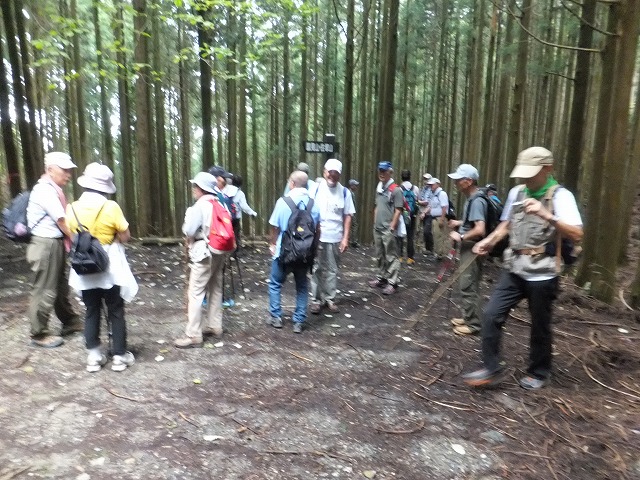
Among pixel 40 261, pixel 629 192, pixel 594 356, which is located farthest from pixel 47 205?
pixel 629 192

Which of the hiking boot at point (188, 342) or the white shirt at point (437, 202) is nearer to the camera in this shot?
the hiking boot at point (188, 342)

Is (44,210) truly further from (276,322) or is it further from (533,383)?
(533,383)

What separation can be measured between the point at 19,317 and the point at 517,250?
5.54 meters

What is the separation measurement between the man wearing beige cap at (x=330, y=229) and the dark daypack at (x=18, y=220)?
310 centimetres

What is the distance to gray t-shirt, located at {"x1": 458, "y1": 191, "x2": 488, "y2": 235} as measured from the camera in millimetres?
4926

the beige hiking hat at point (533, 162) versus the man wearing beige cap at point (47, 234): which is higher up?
the beige hiking hat at point (533, 162)

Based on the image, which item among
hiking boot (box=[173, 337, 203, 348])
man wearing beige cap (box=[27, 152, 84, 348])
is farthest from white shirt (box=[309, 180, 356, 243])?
man wearing beige cap (box=[27, 152, 84, 348])

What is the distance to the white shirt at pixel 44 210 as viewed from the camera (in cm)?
421

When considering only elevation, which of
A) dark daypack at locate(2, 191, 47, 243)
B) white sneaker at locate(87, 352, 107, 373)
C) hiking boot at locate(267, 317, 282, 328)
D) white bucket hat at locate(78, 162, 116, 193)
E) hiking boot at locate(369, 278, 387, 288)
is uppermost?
white bucket hat at locate(78, 162, 116, 193)

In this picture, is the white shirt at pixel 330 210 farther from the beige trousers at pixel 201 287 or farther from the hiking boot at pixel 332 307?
the beige trousers at pixel 201 287

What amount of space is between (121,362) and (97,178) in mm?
1667

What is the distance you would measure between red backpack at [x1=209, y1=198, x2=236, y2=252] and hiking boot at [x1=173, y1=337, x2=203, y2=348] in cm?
99

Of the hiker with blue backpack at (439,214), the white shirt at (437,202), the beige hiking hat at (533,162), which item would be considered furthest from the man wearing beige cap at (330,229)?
the white shirt at (437,202)

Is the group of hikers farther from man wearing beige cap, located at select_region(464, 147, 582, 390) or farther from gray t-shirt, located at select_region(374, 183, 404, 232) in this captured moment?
gray t-shirt, located at select_region(374, 183, 404, 232)
